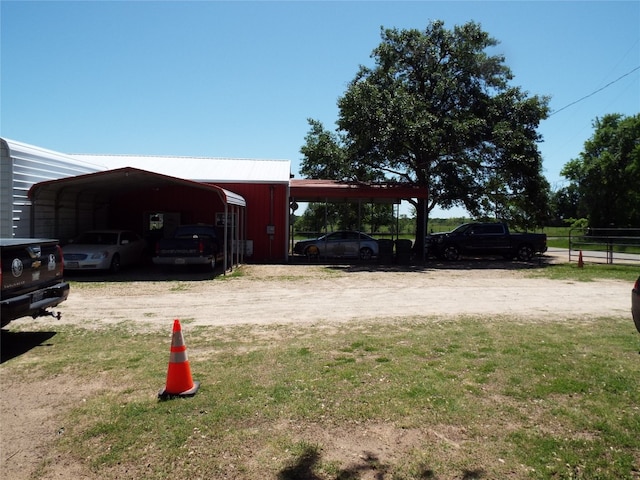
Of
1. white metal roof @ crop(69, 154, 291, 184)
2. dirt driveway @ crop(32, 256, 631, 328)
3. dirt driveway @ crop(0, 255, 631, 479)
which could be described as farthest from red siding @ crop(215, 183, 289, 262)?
dirt driveway @ crop(0, 255, 631, 479)

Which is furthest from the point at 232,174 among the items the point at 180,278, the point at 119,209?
the point at 180,278

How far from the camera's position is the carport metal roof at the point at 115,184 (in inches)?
586

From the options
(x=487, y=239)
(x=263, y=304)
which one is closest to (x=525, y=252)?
(x=487, y=239)

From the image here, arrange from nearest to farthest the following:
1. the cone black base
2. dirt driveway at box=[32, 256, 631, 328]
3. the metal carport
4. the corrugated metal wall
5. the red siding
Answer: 1. the cone black base
2. dirt driveway at box=[32, 256, 631, 328]
3. the corrugated metal wall
4. the metal carport
5. the red siding

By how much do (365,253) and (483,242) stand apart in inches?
241

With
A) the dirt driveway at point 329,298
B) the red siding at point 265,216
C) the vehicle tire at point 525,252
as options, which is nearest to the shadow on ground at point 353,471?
the dirt driveway at point 329,298

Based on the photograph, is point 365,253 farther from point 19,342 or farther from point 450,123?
point 19,342

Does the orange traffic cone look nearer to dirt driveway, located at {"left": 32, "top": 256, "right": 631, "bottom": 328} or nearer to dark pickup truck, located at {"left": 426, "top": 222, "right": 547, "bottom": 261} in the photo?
dirt driveway, located at {"left": 32, "top": 256, "right": 631, "bottom": 328}

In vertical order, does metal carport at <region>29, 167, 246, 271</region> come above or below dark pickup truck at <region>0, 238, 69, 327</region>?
above

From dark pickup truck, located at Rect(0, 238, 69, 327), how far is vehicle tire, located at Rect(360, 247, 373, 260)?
15419mm

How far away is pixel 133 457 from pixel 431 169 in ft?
73.9

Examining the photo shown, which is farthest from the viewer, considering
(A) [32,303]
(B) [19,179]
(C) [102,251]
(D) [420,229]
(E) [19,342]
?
(D) [420,229]

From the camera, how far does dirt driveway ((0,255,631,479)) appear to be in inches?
165

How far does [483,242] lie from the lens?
901 inches
